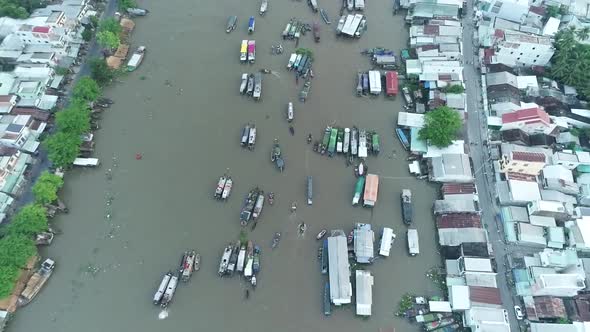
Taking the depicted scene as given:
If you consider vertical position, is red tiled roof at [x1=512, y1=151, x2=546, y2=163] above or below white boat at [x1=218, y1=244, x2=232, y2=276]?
above

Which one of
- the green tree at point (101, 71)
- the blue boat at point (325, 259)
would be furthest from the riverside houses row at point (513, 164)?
the green tree at point (101, 71)

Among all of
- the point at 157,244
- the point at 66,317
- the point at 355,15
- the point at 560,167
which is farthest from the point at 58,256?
the point at 560,167

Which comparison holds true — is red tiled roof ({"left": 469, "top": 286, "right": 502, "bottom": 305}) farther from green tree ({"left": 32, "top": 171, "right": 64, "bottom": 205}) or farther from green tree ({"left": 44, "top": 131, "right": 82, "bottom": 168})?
green tree ({"left": 44, "top": 131, "right": 82, "bottom": 168})

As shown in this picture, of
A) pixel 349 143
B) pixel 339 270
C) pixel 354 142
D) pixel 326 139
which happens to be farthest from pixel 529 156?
pixel 339 270

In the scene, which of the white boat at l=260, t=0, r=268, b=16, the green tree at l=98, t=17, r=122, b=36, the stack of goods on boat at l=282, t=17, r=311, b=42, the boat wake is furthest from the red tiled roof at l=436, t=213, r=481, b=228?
the green tree at l=98, t=17, r=122, b=36

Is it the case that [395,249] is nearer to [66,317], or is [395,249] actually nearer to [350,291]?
[350,291]

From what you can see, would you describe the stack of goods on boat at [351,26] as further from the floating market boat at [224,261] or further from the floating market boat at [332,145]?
the floating market boat at [224,261]
